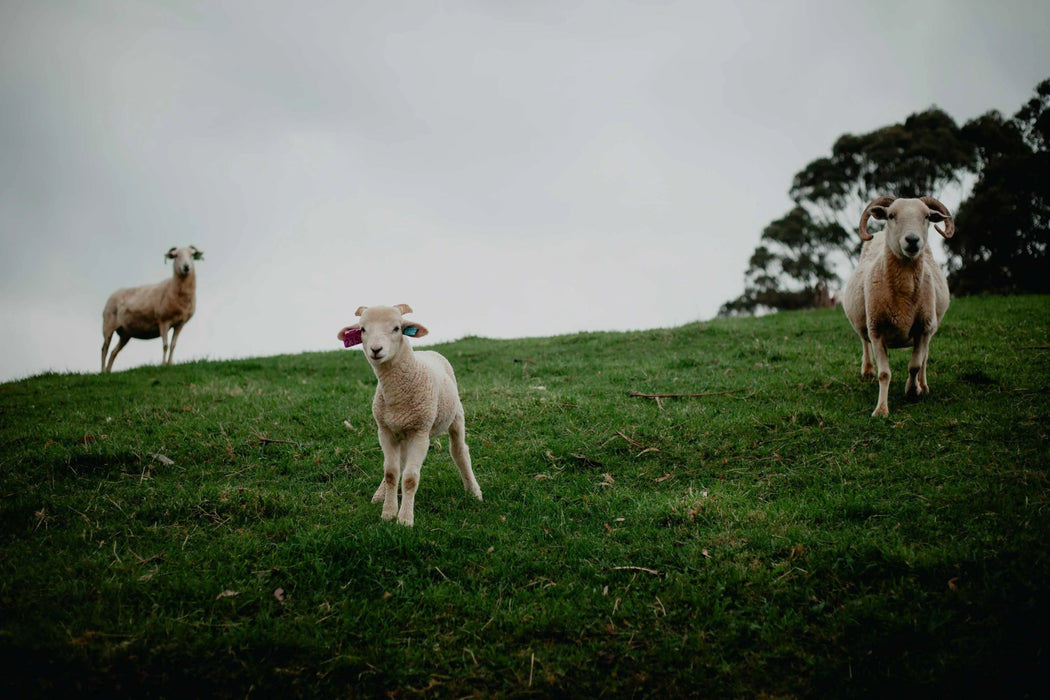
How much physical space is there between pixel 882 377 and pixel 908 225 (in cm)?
226

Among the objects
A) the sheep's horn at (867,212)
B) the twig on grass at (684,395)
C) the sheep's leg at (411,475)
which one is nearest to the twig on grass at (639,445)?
the twig on grass at (684,395)

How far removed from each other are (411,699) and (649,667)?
5.38ft

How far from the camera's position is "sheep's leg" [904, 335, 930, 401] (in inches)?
344

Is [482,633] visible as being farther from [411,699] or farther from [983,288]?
[983,288]

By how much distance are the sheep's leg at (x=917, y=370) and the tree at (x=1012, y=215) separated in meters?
29.0

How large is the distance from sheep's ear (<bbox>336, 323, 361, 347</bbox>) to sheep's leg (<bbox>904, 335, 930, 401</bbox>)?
8226mm

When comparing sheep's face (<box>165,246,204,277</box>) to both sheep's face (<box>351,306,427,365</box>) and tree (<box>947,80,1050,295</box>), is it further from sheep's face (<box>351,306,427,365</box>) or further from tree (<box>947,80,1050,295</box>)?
tree (<box>947,80,1050,295</box>)

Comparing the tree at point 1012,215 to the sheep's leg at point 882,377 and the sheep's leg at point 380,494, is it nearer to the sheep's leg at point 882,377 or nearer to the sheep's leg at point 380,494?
the sheep's leg at point 882,377

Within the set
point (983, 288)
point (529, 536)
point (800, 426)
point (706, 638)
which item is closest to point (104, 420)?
point (529, 536)

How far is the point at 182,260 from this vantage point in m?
16.7

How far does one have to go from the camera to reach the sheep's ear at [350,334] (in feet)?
19.4

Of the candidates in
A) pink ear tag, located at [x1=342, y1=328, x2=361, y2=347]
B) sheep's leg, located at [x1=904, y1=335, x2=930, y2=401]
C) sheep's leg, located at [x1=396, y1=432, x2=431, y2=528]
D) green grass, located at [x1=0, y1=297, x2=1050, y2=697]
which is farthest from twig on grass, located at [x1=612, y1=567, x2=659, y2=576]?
sheep's leg, located at [x1=904, y1=335, x2=930, y2=401]

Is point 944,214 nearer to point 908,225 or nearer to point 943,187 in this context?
point 908,225

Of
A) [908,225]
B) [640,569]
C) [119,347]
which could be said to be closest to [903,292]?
[908,225]
